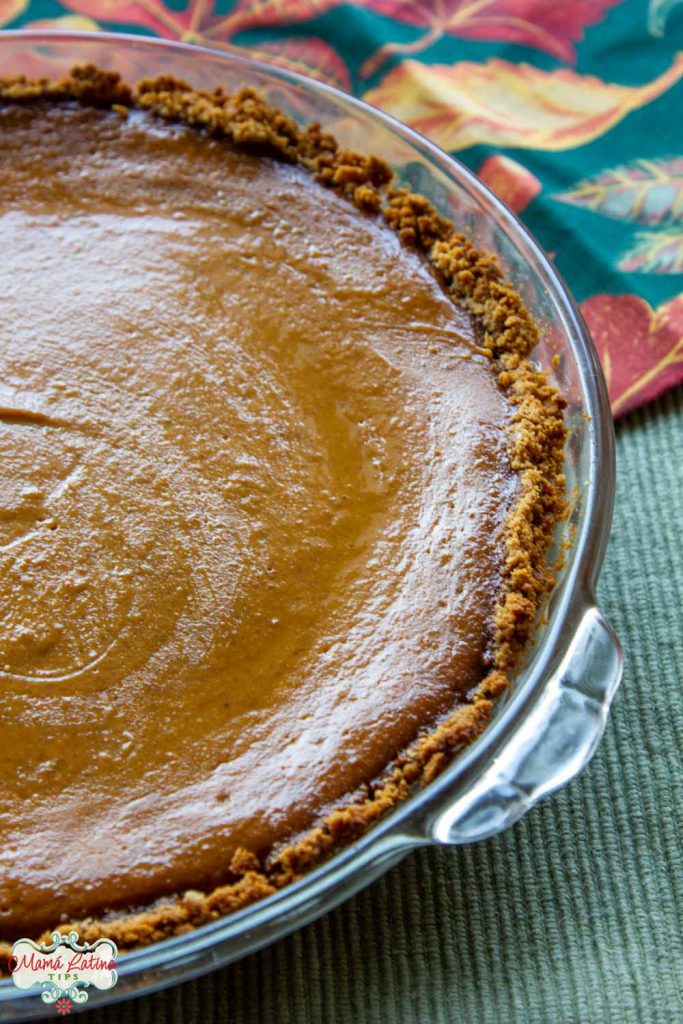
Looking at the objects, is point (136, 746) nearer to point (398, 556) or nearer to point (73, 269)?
point (398, 556)

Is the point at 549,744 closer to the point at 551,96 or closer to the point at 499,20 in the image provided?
the point at 551,96

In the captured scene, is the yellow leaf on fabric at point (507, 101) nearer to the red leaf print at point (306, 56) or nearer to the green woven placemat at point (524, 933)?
the red leaf print at point (306, 56)

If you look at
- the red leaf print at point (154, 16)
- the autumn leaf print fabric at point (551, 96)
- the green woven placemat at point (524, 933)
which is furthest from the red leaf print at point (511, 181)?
the green woven placemat at point (524, 933)

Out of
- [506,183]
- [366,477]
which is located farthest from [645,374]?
[366,477]

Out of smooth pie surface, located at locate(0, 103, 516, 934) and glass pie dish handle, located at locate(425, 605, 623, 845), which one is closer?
glass pie dish handle, located at locate(425, 605, 623, 845)

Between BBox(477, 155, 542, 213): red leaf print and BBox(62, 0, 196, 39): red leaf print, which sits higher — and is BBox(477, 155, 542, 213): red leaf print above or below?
below

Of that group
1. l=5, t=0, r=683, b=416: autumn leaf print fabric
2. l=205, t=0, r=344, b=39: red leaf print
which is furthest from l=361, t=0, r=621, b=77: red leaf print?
l=205, t=0, r=344, b=39: red leaf print

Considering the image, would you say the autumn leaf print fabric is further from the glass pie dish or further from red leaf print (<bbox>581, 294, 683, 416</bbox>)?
the glass pie dish
